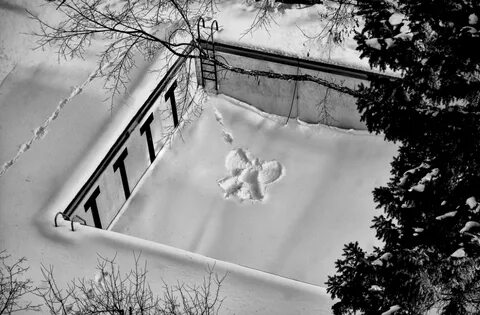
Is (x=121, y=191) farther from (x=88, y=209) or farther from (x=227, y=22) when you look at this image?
(x=227, y=22)

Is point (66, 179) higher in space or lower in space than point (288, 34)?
lower

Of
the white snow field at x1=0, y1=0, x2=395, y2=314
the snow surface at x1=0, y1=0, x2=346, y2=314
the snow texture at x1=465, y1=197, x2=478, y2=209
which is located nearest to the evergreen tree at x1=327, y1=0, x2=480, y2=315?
the snow texture at x1=465, y1=197, x2=478, y2=209

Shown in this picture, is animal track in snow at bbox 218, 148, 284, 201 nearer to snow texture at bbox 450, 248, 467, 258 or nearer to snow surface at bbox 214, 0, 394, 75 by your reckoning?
snow surface at bbox 214, 0, 394, 75

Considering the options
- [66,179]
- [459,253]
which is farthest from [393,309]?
[66,179]

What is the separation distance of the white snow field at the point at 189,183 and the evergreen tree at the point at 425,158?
3155mm

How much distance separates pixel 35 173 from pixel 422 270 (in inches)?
289

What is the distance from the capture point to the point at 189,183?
1559 centimetres

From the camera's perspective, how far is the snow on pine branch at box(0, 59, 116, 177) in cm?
1409

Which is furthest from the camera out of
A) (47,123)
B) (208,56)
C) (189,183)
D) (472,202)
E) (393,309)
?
(208,56)

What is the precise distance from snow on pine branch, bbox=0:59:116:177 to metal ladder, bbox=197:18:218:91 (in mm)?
1721

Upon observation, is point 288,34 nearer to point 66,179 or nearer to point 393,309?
point 66,179

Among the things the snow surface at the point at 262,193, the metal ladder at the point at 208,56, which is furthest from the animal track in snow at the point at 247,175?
the metal ladder at the point at 208,56

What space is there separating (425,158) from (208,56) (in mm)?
7535

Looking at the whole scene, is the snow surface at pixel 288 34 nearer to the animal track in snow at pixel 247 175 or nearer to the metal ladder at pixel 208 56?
the metal ladder at pixel 208 56
